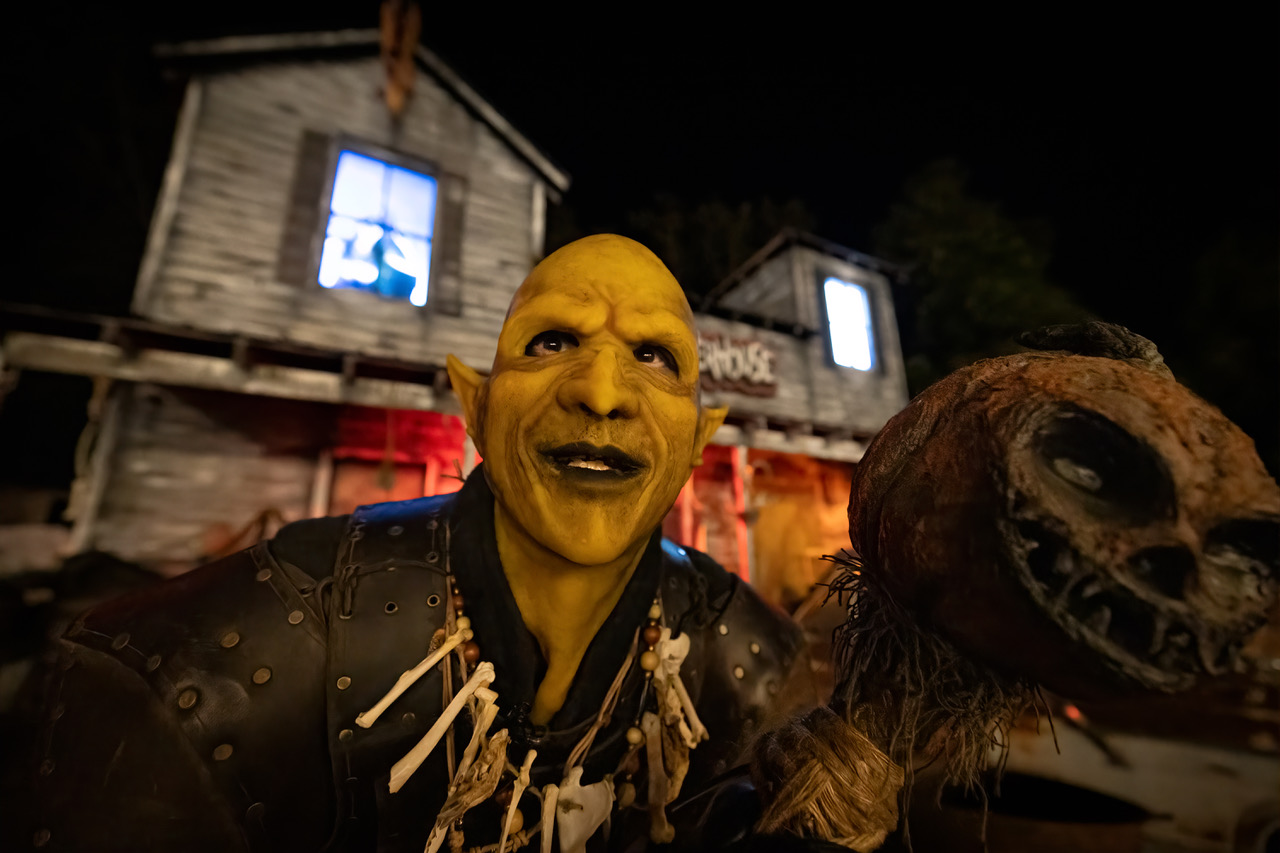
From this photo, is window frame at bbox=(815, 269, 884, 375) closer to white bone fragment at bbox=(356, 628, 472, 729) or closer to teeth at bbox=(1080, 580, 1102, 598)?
white bone fragment at bbox=(356, 628, 472, 729)

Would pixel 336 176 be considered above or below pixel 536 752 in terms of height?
above

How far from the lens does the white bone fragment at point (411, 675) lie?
1.23 m

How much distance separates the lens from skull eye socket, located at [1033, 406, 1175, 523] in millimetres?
701

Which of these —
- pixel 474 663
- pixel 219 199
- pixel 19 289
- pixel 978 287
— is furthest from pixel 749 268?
pixel 19 289

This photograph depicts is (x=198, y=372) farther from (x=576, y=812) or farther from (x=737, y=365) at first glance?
(x=737, y=365)

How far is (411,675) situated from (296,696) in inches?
10.3

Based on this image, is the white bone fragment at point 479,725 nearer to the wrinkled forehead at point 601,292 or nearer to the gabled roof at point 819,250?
the wrinkled forehead at point 601,292

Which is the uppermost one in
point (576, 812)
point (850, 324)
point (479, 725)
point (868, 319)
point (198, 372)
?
point (868, 319)

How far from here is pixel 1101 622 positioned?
0.70 meters

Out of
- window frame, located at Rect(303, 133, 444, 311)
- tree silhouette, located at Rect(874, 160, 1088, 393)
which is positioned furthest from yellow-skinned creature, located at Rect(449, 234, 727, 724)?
tree silhouette, located at Rect(874, 160, 1088, 393)

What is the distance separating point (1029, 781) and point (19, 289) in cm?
2069

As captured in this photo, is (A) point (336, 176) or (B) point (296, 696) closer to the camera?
(B) point (296, 696)

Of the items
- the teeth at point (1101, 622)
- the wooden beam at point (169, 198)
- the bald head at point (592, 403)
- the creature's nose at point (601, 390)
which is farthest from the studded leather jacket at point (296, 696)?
the wooden beam at point (169, 198)

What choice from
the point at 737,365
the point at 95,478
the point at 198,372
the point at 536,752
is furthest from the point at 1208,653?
the point at 737,365
